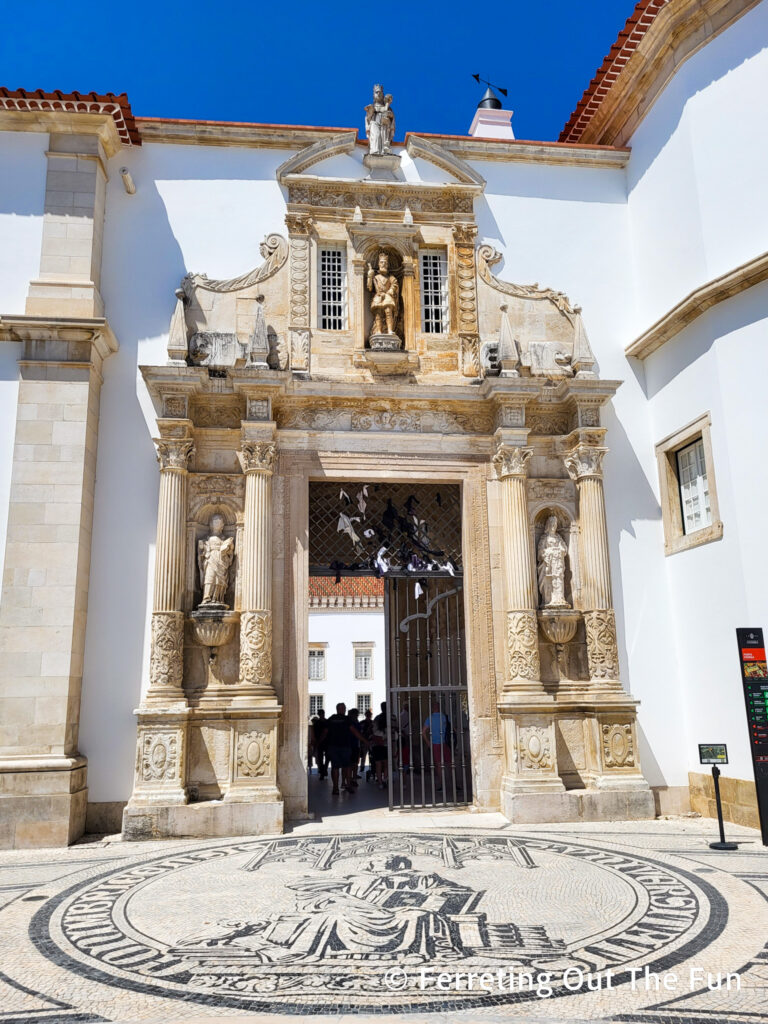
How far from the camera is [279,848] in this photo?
7.29m

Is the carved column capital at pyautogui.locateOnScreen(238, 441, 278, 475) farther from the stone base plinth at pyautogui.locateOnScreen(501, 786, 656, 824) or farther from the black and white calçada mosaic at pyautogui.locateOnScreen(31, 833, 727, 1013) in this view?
the stone base plinth at pyautogui.locateOnScreen(501, 786, 656, 824)

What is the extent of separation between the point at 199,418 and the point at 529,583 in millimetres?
4448

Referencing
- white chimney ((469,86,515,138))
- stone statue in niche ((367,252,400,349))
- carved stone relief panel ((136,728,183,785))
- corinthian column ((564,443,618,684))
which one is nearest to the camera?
carved stone relief panel ((136,728,183,785))

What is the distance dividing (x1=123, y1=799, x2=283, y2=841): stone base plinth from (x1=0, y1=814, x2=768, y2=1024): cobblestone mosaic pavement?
1.81 feet

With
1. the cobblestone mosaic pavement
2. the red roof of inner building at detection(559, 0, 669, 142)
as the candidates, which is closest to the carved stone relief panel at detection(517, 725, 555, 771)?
the cobblestone mosaic pavement

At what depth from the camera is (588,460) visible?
9.80m

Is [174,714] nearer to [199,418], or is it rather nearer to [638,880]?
[199,418]

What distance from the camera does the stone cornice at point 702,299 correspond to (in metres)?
8.45

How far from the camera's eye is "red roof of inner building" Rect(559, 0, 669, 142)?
9890mm

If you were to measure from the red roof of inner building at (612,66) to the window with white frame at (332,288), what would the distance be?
14.8 ft

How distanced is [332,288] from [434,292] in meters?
1.39

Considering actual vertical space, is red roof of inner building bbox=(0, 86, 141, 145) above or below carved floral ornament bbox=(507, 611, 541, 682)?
above

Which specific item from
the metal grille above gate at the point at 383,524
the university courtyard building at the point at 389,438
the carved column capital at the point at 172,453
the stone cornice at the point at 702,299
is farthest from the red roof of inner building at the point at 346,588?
the stone cornice at the point at 702,299

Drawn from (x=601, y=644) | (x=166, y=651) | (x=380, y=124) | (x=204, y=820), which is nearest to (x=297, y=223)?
(x=380, y=124)
